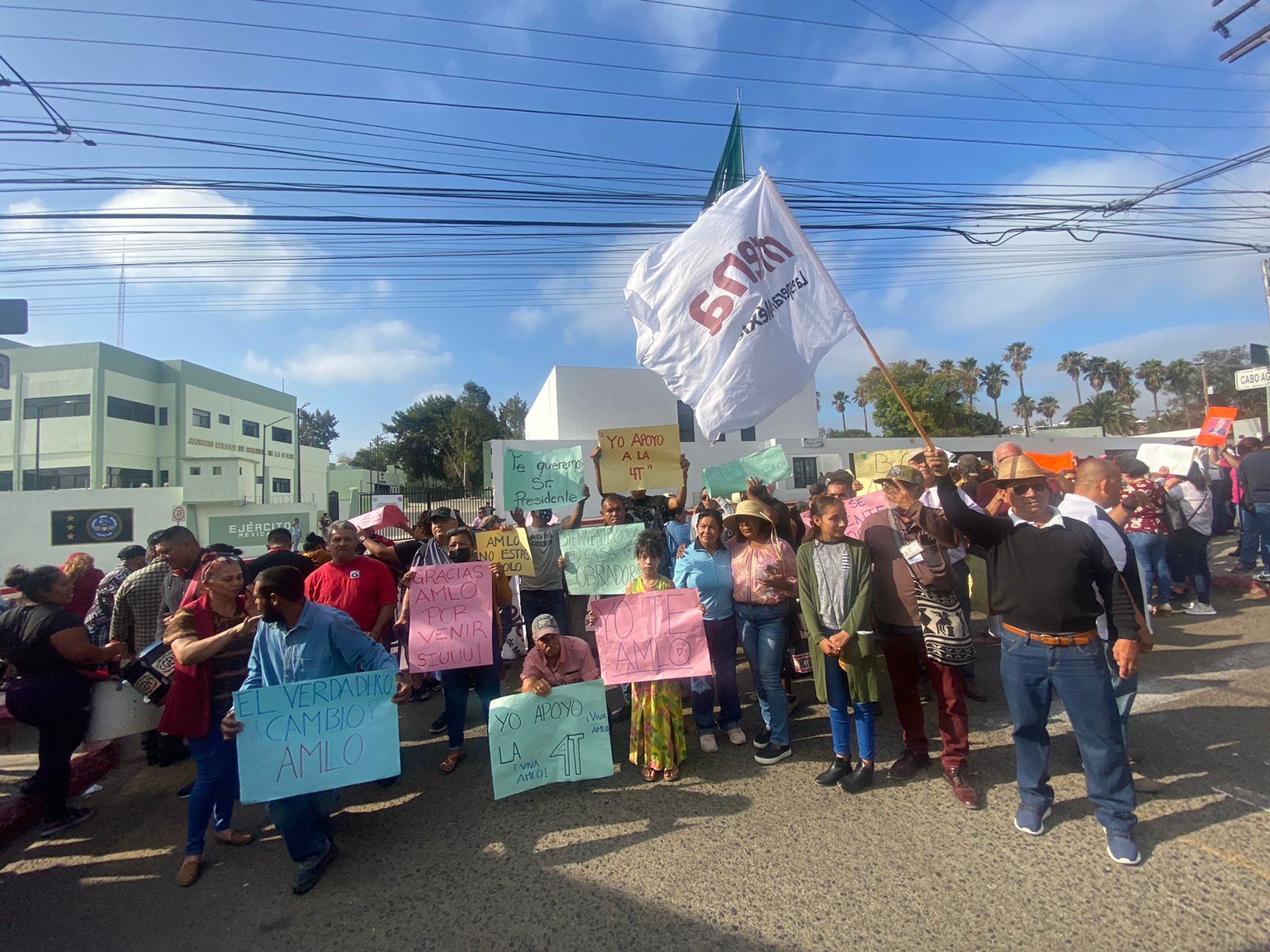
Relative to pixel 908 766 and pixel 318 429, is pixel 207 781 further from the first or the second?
pixel 318 429

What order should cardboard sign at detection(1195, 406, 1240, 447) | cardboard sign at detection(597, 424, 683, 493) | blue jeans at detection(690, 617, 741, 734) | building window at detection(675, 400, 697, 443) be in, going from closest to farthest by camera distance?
blue jeans at detection(690, 617, 741, 734)
cardboard sign at detection(597, 424, 683, 493)
cardboard sign at detection(1195, 406, 1240, 447)
building window at detection(675, 400, 697, 443)

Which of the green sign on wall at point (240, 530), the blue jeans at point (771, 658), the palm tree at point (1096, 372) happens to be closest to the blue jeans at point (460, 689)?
the blue jeans at point (771, 658)

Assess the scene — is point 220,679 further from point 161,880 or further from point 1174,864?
point 1174,864

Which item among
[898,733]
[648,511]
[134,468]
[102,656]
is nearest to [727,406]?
[648,511]

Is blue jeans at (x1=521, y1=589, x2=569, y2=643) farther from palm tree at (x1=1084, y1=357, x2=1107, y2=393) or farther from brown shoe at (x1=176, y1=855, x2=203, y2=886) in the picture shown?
palm tree at (x1=1084, y1=357, x2=1107, y2=393)

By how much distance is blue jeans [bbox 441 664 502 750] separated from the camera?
4.57 meters

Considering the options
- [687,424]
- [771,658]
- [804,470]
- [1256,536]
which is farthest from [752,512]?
[687,424]

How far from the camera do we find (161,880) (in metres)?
3.37

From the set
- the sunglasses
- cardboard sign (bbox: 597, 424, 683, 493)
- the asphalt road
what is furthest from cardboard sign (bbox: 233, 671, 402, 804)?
the sunglasses

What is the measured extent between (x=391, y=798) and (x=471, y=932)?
62.6 inches

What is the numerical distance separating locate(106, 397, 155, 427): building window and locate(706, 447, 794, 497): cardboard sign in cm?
4154

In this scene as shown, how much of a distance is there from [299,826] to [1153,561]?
8.47 meters

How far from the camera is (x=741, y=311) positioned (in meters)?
4.82

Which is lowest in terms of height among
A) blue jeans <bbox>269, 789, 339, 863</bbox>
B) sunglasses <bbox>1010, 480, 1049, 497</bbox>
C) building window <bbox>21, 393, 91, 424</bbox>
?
blue jeans <bbox>269, 789, 339, 863</bbox>
